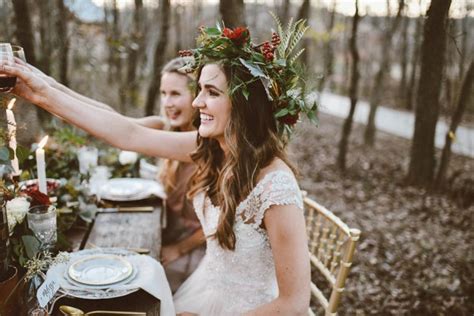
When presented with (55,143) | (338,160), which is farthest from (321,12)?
(55,143)

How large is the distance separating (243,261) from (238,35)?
3.89ft

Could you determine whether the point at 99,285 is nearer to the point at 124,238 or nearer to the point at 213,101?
the point at 124,238

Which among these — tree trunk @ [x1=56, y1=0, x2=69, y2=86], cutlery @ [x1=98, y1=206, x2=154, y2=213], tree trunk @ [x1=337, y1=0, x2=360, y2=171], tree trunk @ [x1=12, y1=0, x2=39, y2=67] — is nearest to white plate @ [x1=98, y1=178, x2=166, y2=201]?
cutlery @ [x1=98, y1=206, x2=154, y2=213]

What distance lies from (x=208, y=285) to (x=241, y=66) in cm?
129

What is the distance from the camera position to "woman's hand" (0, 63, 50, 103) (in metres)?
1.85

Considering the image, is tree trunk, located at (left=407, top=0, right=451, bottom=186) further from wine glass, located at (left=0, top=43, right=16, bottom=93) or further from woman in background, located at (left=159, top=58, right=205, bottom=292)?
wine glass, located at (left=0, top=43, right=16, bottom=93)

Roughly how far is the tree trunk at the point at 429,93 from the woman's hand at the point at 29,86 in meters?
3.21

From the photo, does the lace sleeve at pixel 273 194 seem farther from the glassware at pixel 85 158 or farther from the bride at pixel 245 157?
the glassware at pixel 85 158

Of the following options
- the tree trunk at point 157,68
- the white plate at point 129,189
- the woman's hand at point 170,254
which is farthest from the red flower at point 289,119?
the tree trunk at point 157,68

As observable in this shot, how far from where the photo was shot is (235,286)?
238 centimetres

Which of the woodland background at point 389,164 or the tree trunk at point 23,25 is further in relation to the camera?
the tree trunk at point 23,25

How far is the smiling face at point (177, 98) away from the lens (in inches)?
140

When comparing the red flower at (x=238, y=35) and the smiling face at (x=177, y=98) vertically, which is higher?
the red flower at (x=238, y=35)

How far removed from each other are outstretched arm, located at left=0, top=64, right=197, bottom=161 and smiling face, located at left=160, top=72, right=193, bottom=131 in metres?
0.92
